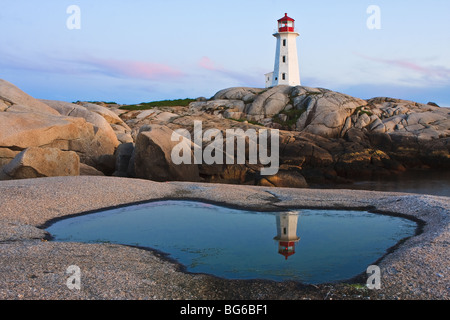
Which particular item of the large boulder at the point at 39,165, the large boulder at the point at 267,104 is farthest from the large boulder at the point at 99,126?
the large boulder at the point at 267,104

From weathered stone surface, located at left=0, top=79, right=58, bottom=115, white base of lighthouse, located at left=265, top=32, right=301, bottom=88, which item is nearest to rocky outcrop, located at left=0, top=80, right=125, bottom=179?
weathered stone surface, located at left=0, top=79, right=58, bottom=115

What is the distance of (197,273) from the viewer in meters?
8.96

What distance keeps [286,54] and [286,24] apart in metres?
4.33

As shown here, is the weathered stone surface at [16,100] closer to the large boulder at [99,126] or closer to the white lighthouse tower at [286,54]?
the large boulder at [99,126]

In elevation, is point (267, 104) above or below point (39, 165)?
above

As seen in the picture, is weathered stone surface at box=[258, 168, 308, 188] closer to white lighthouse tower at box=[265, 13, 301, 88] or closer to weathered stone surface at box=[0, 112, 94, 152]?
weathered stone surface at box=[0, 112, 94, 152]

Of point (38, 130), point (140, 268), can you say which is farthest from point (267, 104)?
point (140, 268)

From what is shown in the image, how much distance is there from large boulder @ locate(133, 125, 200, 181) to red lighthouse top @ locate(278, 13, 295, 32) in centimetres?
4046

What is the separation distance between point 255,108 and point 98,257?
44.7m

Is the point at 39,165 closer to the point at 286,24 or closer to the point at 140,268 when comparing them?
the point at 140,268

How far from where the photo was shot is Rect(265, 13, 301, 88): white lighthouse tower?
60.7m

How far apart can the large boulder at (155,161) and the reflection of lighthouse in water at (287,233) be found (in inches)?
455

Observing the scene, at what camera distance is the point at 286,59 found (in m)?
60.7

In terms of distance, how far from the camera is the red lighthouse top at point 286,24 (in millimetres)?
60500
